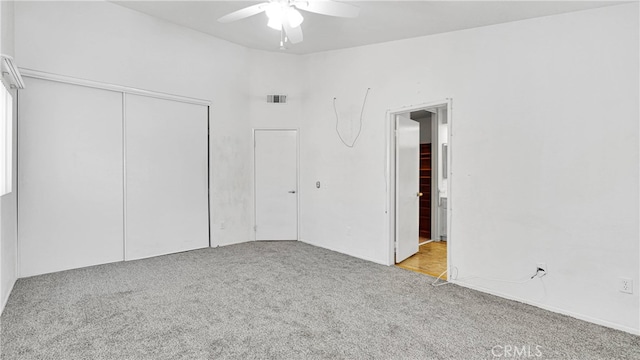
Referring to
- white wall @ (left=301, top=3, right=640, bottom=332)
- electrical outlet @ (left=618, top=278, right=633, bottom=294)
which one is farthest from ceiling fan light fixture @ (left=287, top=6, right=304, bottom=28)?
electrical outlet @ (left=618, top=278, right=633, bottom=294)

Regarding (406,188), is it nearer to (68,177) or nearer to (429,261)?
(429,261)

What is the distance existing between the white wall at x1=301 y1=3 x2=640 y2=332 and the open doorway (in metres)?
0.28

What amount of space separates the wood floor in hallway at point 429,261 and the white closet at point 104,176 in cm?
299

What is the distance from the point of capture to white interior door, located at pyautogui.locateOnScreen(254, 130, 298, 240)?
5.32 meters

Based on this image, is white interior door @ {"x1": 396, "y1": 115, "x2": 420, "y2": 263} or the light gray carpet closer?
the light gray carpet

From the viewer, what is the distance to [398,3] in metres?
3.21

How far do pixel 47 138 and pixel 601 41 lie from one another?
5365 millimetres

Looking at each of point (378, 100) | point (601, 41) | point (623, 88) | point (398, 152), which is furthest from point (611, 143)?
point (378, 100)

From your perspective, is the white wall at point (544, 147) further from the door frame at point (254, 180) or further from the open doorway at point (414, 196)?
the door frame at point (254, 180)

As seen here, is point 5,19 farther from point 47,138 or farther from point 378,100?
point 378,100

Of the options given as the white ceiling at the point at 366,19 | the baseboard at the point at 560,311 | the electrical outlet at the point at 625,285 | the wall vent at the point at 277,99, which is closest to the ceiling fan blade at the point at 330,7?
the white ceiling at the point at 366,19

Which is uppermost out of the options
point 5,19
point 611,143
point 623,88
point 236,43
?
point 236,43

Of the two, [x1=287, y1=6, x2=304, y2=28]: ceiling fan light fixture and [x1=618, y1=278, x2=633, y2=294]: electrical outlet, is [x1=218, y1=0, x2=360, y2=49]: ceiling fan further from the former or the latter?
[x1=618, y1=278, x2=633, y2=294]: electrical outlet

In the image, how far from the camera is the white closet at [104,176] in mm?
3457
